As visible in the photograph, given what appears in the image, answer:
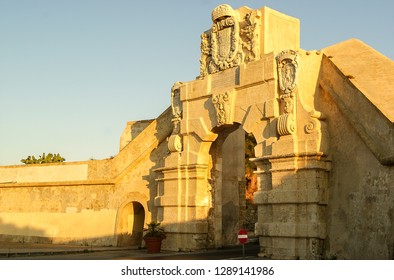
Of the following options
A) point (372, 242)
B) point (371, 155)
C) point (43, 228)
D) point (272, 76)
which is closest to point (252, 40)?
point (272, 76)

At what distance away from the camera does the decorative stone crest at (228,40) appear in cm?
1598

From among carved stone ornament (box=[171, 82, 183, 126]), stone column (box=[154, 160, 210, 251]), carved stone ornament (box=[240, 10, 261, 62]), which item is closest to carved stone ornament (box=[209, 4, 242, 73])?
carved stone ornament (box=[240, 10, 261, 62])

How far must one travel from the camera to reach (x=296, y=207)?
546 inches

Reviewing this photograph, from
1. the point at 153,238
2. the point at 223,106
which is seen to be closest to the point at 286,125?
the point at 223,106

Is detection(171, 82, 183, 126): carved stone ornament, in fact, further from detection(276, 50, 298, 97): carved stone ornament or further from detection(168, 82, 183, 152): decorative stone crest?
detection(276, 50, 298, 97): carved stone ornament

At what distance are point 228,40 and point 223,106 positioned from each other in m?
2.04

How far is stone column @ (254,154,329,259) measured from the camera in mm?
13617

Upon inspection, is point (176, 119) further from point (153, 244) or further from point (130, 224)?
point (130, 224)

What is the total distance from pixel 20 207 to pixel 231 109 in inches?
448

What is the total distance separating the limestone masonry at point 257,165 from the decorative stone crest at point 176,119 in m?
0.04

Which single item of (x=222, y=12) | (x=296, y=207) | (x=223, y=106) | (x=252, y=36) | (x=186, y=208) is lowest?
(x=296, y=207)

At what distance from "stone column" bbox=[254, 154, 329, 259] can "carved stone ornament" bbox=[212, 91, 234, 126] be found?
7.34 feet

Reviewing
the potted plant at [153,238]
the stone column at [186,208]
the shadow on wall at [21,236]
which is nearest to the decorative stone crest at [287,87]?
the stone column at [186,208]

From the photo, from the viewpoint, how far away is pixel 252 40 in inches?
627
